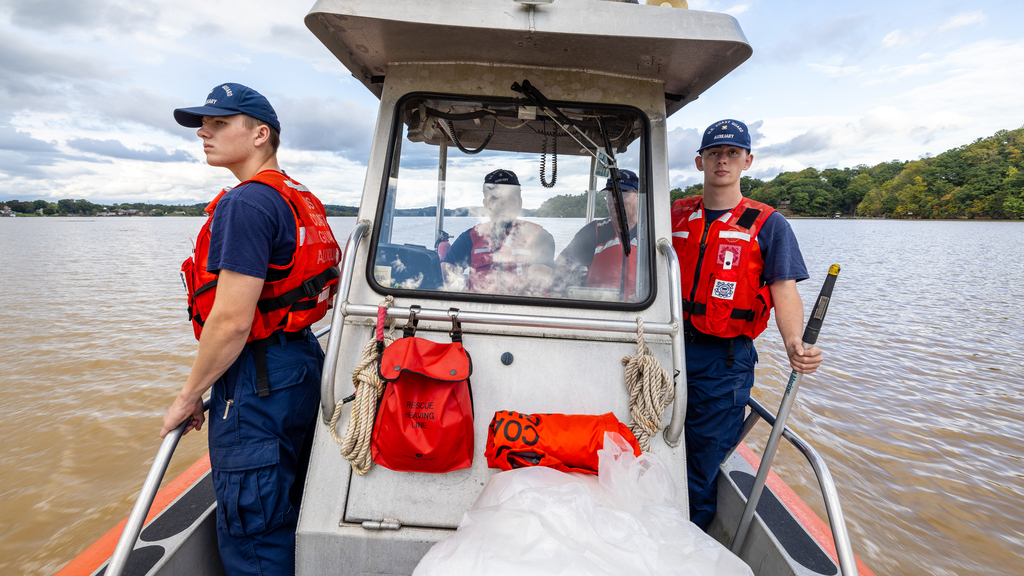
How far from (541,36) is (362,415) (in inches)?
59.9

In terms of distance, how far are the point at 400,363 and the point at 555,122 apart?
1258mm

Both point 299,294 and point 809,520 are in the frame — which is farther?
point 809,520

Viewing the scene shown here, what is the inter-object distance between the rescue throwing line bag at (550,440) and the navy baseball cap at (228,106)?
1.43 meters

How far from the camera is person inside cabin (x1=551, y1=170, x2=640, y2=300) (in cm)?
214

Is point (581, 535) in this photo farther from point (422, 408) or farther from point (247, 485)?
point (247, 485)

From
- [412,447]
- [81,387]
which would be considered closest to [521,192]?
[412,447]

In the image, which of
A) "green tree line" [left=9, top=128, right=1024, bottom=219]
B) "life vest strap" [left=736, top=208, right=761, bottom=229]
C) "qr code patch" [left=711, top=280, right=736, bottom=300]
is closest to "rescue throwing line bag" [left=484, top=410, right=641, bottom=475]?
"qr code patch" [left=711, top=280, right=736, bottom=300]

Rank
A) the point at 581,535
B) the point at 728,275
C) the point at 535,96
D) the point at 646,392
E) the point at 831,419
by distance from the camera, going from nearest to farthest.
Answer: the point at 581,535, the point at 646,392, the point at 535,96, the point at 728,275, the point at 831,419

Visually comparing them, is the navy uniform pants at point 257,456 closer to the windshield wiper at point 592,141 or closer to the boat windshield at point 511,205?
the boat windshield at point 511,205

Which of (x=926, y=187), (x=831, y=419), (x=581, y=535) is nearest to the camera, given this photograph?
(x=581, y=535)

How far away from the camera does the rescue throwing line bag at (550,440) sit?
5.20 feet

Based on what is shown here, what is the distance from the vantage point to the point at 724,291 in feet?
7.67

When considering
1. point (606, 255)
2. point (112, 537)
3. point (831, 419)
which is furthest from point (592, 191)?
point (831, 419)

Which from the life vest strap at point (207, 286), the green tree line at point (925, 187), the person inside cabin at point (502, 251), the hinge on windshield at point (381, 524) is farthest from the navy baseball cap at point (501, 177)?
the green tree line at point (925, 187)
